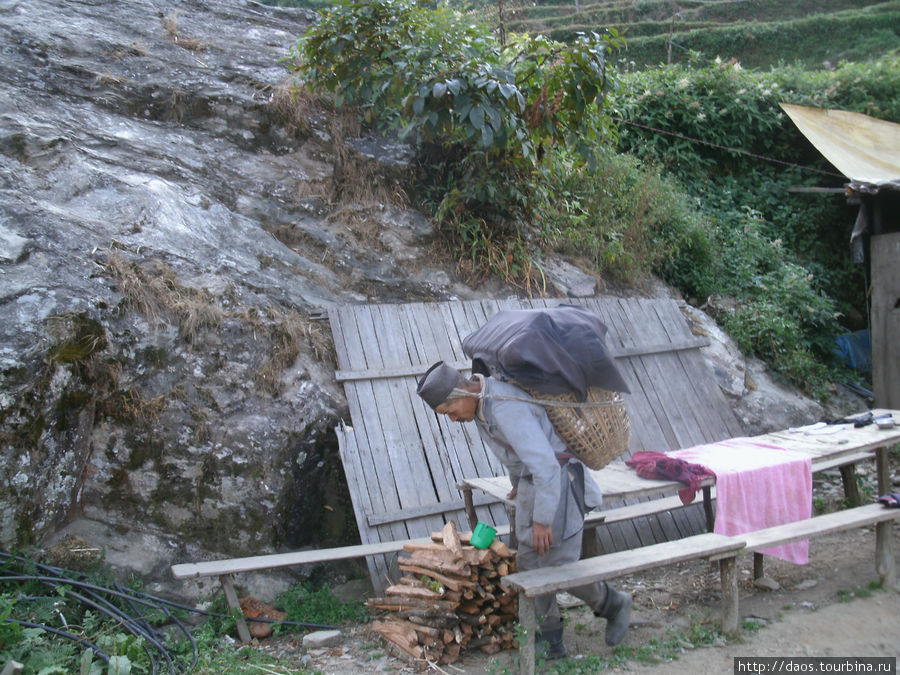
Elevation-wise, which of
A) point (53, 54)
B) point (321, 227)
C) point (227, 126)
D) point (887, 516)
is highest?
point (53, 54)

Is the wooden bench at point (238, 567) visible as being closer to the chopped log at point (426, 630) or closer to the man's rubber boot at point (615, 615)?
the chopped log at point (426, 630)

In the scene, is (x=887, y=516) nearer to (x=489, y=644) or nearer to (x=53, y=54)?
(x=489, y=644)

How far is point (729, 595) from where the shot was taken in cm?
382

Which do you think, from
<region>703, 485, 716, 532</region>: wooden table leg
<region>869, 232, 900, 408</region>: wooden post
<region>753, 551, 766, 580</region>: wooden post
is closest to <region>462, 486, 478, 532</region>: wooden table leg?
<region>703, 485, 716, 532</region>: wooden table leg

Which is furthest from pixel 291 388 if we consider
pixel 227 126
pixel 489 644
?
pixel 227 126

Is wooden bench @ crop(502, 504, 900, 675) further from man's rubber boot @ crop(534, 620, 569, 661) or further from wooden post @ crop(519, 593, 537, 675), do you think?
man's rubber boot @ crop(534, 620, 569, 661)

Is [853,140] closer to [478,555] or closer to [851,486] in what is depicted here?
[851,486]

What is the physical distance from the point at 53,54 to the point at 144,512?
4.98 metres

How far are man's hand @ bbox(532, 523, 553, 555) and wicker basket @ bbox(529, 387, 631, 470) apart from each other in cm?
42

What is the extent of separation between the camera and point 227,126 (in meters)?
6.85

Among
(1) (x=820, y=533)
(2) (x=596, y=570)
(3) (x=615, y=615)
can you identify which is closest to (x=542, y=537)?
(2) (x=596, y=570)

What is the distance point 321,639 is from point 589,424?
1.93 meters

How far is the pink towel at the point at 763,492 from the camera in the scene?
433 cm

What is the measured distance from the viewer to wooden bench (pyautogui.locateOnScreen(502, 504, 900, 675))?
329 cm
